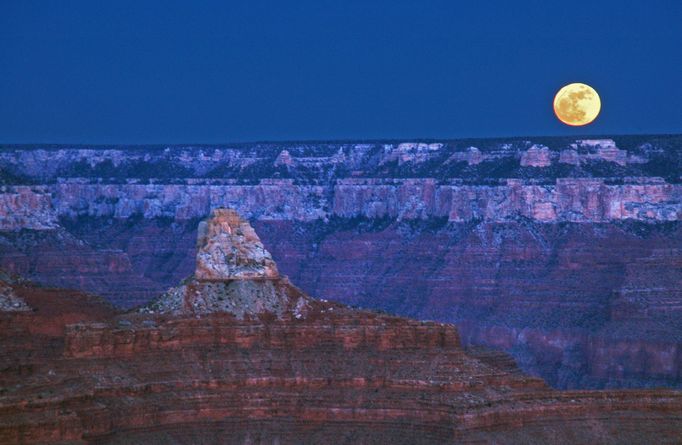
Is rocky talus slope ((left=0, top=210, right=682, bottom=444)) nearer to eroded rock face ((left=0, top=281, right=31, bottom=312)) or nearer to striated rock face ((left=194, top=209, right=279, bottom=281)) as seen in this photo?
striated rock face ((left=194, top=209, right=279, bottom=281))

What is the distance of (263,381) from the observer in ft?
297

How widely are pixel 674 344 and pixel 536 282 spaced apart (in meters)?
17.1

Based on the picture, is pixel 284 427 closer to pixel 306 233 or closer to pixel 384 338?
pixel 384 338

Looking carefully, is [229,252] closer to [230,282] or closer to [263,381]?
[230,282]

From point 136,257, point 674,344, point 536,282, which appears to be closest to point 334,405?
point 674,344

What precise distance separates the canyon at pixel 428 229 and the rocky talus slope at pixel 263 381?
32040 millimetres

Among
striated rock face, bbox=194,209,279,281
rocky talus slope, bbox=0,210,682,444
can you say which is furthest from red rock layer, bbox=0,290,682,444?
striated rock face, bbox=194,209,279,281

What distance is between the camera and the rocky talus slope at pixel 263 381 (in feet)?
283

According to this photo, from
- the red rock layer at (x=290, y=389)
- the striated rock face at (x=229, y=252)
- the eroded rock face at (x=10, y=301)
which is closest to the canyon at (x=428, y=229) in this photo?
the eroded rock face at (x=10, y=301)

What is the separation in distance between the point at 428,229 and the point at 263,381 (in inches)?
2569

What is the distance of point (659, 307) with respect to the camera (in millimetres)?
132750

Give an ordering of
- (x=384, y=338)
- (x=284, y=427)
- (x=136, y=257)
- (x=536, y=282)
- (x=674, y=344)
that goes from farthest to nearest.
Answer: (x=136, y=257)
(x=536, y=282)
(x=674, y=344)
(x=384, y=338)
(x=284, y=427)

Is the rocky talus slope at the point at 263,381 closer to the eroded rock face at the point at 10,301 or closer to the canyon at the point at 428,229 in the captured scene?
the eroded rock face at the point at 10,301

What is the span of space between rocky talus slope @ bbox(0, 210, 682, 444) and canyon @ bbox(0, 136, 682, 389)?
3204 centimetres
